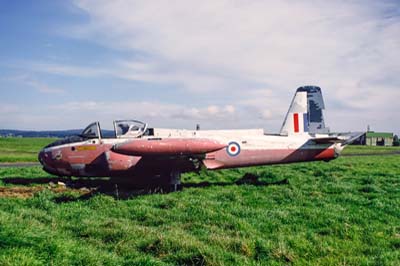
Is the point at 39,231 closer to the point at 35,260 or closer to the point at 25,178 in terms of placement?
the point at 35,260

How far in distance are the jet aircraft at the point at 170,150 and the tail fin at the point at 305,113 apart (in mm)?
358

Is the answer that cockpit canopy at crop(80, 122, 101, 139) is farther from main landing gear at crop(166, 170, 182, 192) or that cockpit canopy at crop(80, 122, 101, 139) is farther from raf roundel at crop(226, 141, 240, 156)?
raf roundel at crop(226, 141, 240, 156)

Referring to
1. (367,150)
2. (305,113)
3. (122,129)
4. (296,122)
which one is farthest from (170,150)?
(367,150)

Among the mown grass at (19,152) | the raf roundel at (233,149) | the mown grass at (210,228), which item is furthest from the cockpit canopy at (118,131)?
the mown grass at (19,152)

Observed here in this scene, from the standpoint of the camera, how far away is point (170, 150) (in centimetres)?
1149

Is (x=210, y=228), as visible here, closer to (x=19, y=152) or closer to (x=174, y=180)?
(x=174, y=180)

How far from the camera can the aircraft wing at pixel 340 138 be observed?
46.4ft

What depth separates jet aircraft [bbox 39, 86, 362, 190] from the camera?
11656mm

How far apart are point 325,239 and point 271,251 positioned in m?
1.40

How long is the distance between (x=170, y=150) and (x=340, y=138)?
6.84m

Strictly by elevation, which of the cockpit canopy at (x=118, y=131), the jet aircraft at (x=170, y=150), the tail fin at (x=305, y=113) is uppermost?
the tail fin at (x=305, y=113)

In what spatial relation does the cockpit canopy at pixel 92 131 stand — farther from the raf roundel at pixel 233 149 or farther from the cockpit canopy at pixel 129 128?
the raf roundel at pixel 233 149

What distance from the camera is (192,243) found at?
6008 mm

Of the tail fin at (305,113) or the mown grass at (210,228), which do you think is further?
the tail fin at (305,113)
